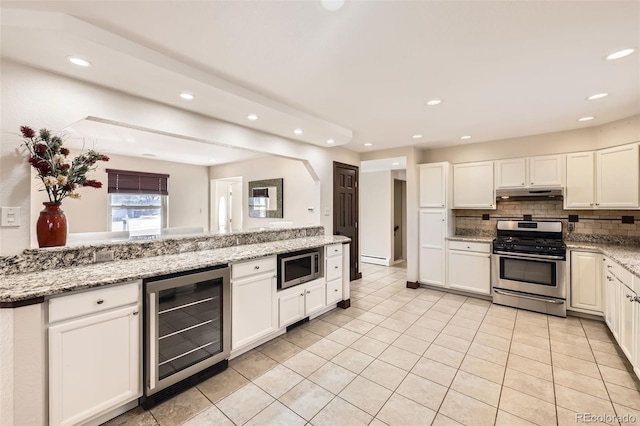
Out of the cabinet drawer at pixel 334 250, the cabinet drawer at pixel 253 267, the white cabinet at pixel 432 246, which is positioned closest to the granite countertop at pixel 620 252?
the white cabinet at pixel 432 246

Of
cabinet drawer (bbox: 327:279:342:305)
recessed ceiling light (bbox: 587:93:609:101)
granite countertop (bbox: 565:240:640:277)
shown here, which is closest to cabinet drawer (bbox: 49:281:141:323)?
cabinet drawer (bbox: 327:279:342:305)

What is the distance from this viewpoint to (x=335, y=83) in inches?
93.3

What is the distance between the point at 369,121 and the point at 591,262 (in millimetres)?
3235

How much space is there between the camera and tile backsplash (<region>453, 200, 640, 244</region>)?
3.47 m

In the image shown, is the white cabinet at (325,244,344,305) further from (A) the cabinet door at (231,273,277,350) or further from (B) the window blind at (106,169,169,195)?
(B) the window blind at (106,169,169,195)

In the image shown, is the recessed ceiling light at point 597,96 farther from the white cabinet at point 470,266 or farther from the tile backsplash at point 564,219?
the white cabinet at point 470,266

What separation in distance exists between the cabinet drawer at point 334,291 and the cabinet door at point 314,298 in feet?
0.33

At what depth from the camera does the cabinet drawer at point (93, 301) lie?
1.53 m

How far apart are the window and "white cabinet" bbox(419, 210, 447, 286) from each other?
5395 millimetres

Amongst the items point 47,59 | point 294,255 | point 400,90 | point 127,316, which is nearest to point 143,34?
point 47,59

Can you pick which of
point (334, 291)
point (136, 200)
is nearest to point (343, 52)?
point (334, 291)

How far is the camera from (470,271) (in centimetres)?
416

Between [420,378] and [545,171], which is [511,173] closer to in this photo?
[545,171]

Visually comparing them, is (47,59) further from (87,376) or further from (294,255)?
(294,255)
